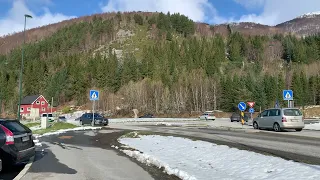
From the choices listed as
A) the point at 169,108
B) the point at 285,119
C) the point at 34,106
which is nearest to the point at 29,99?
the point at 34,106

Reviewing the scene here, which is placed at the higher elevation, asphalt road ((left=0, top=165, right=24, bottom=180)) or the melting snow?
the melting snow

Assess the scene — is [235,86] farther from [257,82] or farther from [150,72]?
[150,72]

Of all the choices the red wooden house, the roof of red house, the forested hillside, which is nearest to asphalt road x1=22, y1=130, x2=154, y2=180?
the forested hillside

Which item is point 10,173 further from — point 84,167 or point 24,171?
point 84,167

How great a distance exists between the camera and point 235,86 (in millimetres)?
95125

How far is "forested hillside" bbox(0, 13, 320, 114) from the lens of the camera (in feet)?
325

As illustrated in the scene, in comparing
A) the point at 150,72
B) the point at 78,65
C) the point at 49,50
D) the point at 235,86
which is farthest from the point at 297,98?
the point at 49,50

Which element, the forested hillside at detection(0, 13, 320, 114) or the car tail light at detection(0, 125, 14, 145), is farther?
the forested hillside at detection(0, 13, 320, 114)

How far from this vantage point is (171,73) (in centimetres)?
12719

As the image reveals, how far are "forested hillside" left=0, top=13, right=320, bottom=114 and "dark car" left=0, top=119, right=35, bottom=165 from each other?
163ft

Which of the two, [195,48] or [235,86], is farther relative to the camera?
[195,48]

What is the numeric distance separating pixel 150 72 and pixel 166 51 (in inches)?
1153

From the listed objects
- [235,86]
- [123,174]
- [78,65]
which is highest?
[78,65]

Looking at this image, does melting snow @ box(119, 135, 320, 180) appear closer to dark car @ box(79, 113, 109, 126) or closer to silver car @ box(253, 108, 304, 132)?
silver car @ box(253, 108, 304, 132)
